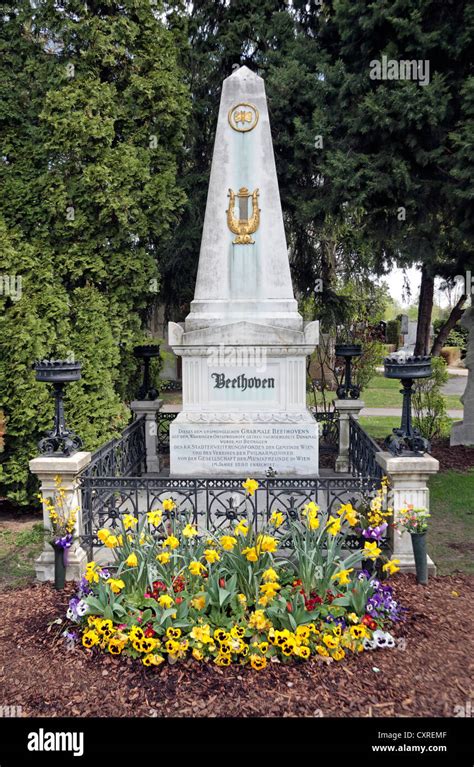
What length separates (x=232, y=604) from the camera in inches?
150

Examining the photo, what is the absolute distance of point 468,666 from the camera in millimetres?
3549

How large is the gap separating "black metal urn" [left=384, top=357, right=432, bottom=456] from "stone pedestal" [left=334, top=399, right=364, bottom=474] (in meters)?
3.21

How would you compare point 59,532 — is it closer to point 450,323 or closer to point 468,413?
point 468,413

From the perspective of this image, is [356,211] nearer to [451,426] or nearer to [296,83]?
[296,83]

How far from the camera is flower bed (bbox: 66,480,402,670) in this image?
11.6ft

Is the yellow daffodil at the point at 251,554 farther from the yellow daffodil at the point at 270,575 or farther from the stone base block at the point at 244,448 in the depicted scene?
the stone base block at the point at 244,448

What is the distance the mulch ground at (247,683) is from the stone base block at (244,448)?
2973 millimetres

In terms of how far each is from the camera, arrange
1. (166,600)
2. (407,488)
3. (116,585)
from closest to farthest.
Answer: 1. (166,600)
2. (116,585)
3. (407,488)

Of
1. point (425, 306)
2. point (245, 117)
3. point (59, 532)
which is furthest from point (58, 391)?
point (425, 306)

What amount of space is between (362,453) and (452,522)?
1.42 meters

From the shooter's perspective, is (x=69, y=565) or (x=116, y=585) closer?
(x=116, y=585)

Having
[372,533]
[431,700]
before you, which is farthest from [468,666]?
[372,533]

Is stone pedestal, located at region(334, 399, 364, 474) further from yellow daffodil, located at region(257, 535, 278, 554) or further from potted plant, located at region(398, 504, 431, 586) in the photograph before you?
yellow daffodil, located at region(257, 535, 278, 554)

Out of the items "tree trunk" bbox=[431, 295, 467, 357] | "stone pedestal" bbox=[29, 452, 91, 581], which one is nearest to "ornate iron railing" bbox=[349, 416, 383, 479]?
"stone pedestal" bbox=[29, 452, 91, 581]
